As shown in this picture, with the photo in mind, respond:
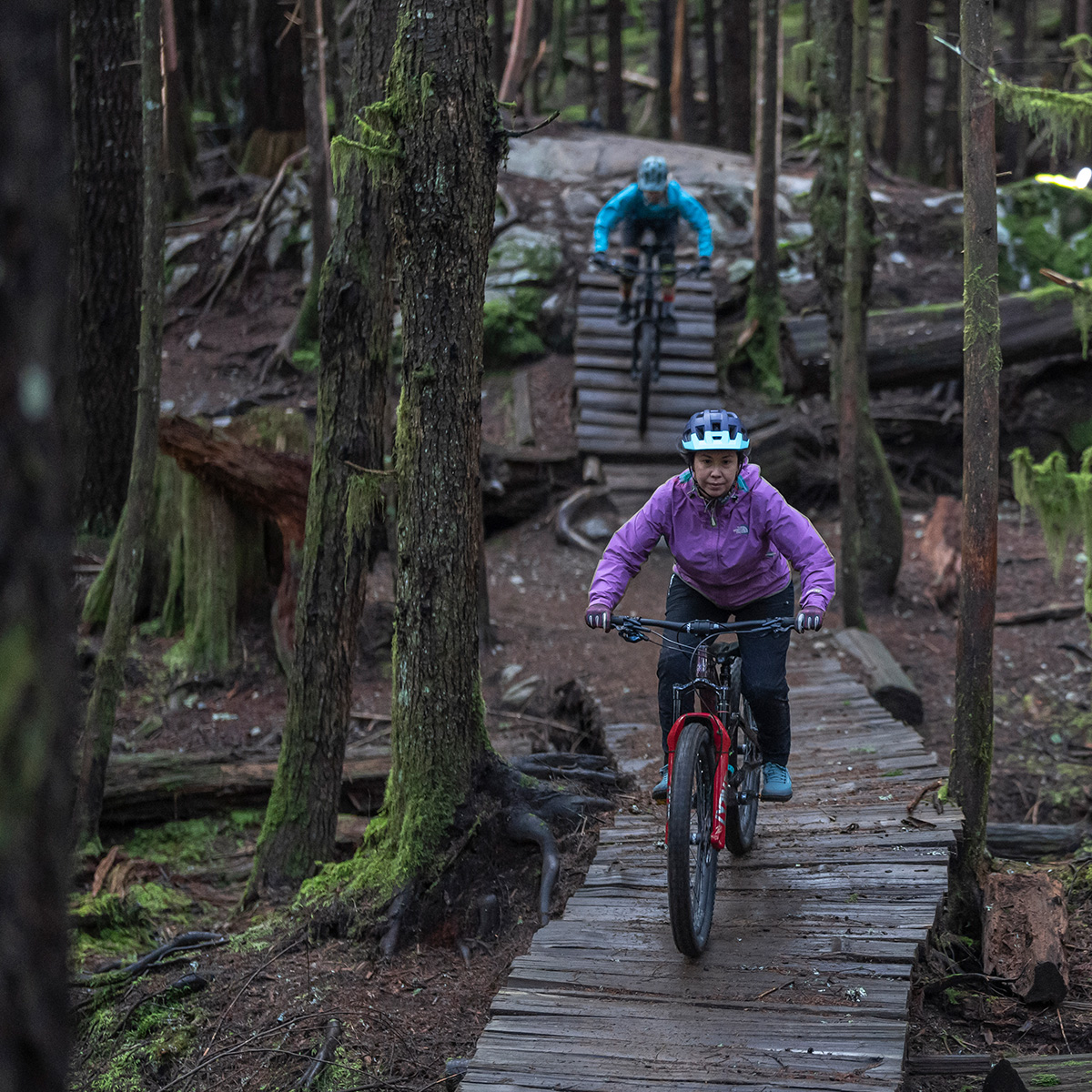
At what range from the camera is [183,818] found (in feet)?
25.6

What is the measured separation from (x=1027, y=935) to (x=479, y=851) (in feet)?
9.14

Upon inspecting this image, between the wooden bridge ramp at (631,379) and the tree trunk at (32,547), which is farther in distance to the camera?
the wooden bridge ramp at (631,379)

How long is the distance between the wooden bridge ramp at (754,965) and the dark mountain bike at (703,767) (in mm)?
274

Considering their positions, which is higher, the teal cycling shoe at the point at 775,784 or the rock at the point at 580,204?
the rock at the point at 580,204

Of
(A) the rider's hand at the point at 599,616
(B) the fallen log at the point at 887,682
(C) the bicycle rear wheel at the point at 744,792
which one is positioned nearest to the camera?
(A) the rider's hand at the point at 599,616

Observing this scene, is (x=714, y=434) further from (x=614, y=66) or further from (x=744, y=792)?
(x=614, y=66)

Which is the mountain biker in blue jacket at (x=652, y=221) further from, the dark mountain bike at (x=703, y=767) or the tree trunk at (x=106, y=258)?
the dark mountain bike at (x=703, y=767)

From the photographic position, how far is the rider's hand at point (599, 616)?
4734mm

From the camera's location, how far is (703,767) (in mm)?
4711

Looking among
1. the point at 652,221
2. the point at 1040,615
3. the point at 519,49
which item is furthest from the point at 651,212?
the point at 1040,615

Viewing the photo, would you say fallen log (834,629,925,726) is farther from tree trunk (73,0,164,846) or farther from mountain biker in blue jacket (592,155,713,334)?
tree trunk (73,0,164,846)

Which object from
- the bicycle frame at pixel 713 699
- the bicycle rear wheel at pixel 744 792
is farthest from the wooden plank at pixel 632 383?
the bicycle frame at pixel 713 699

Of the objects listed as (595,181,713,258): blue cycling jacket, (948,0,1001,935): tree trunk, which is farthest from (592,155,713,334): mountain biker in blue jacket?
(948,0,1001,935): tree trunk

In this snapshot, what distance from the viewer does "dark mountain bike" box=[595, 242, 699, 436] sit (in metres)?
13.0
